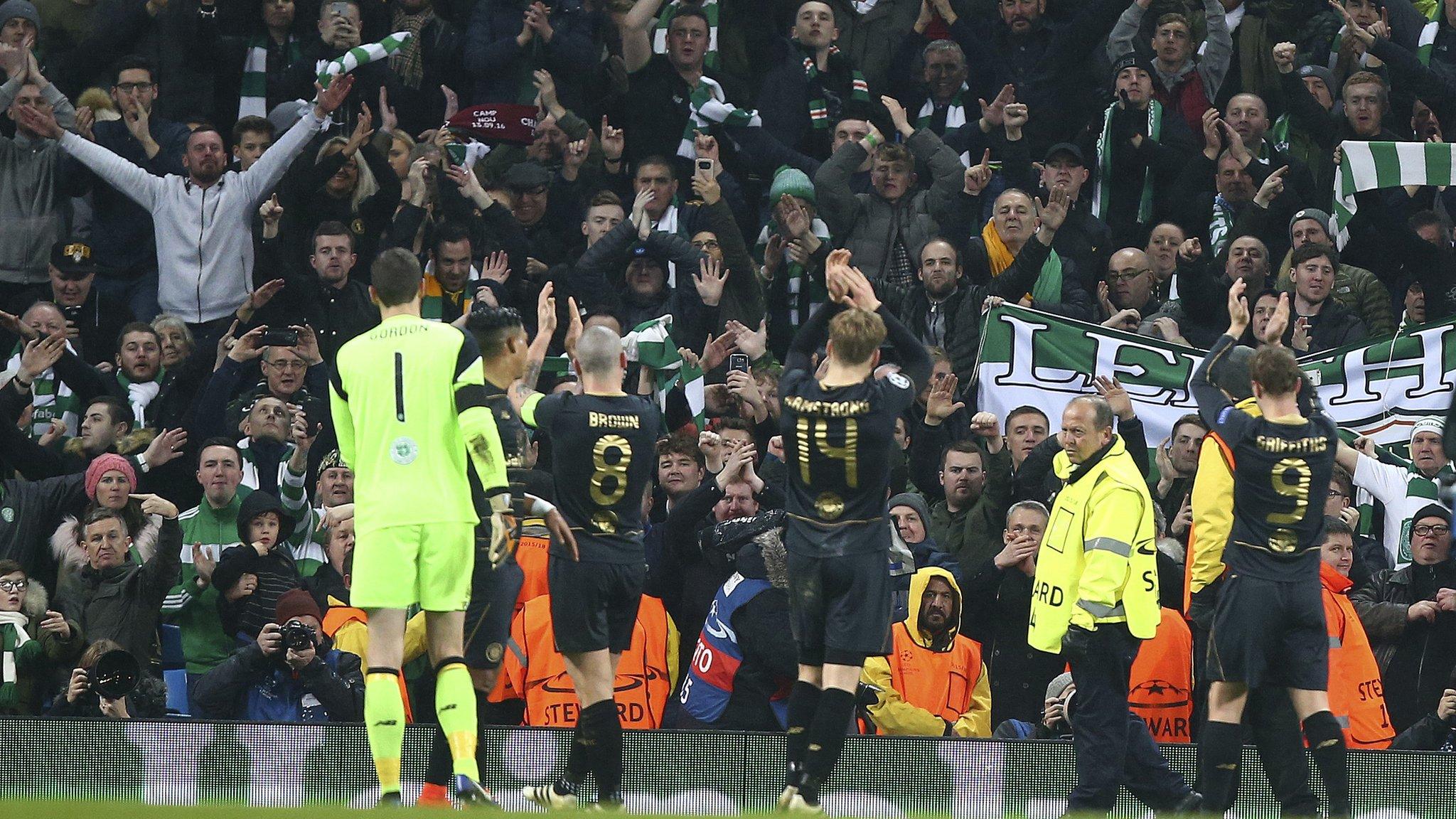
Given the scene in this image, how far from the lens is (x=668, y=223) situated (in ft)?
47.4

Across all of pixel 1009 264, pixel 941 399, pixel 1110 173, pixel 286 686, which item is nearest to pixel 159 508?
pixel 286 686

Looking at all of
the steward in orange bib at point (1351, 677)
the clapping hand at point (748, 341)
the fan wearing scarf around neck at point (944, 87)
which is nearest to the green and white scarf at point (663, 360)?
the clapping hand at point (748, 341)

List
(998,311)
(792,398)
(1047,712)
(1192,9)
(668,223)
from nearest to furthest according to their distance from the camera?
(792,398) < (1047,712) < (998,311) < (668,223) < (1192,9)

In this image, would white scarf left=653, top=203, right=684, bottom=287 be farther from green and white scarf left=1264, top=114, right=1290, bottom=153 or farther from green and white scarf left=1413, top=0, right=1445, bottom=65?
green and white scarf left=1413, top=0, right=1445, bottom=65

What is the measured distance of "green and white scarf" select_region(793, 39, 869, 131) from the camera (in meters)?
16.2

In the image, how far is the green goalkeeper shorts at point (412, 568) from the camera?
27.4ft

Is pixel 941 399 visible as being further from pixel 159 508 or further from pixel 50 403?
pixel 50 403

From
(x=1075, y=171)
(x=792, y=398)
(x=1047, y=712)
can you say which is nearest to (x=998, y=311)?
(x=1075, y=171)

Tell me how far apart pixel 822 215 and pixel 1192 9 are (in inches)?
169

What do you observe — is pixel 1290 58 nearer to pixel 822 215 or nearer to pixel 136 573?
pixel 822 215

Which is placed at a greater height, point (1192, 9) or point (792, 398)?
point (1192, 9)

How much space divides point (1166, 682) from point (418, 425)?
451 centimetres

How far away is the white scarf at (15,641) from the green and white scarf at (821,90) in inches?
300

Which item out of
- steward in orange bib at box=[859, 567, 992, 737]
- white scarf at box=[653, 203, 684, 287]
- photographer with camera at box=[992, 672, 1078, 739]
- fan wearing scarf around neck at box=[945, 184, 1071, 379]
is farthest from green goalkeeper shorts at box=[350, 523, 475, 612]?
white scarf at box=[653, 203, 684, 287]
